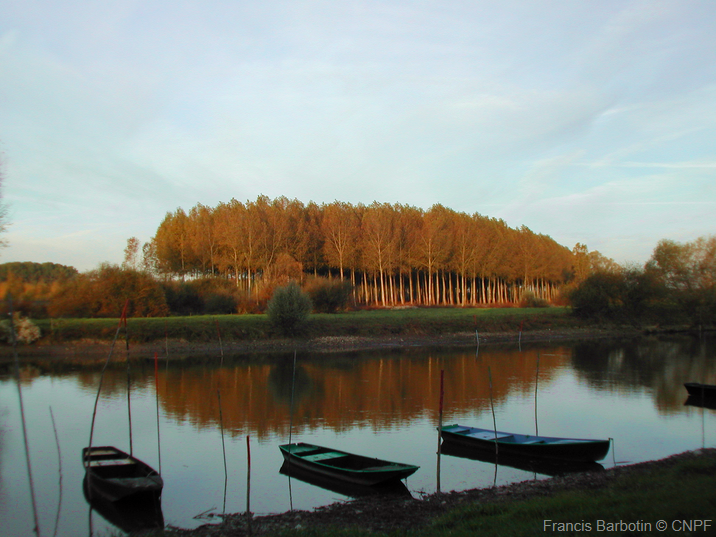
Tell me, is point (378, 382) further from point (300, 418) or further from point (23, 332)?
point (23, 332)

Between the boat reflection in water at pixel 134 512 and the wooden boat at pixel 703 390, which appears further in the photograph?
the wooden boat at pixel 703 390

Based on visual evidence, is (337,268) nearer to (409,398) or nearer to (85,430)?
(409,398)

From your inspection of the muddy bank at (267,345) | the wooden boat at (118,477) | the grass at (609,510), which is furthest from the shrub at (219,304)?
the grass at (609,510)

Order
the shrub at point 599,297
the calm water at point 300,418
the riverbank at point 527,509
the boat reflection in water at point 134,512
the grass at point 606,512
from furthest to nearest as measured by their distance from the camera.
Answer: the shrub at point 599,297 < the calm water at point 300,418 < the boat reflection in water at point 134,512 < the riverbank at point 527,509 < the grass at point 606,512

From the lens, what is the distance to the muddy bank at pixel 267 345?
40.2 meters

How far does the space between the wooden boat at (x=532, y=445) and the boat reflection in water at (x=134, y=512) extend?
28.1 ft

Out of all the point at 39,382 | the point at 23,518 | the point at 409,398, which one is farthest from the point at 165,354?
the point at 23,518

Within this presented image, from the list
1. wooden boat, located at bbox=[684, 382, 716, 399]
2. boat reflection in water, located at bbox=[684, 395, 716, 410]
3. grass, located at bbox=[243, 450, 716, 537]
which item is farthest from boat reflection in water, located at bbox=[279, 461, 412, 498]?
wooden boat, located at bbox=[684, 382, 716, 399]

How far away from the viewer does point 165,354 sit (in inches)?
1631

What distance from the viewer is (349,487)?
1236 centimetres

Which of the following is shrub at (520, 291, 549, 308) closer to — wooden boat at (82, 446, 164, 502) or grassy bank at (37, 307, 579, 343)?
grassy bank at (37, 307, 579, 343)

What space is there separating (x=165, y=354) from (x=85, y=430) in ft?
75.3

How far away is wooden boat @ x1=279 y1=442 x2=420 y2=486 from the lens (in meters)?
11.7

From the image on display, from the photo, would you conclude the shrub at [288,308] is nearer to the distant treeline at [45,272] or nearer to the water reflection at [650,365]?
the distant treeline at [45,272]
